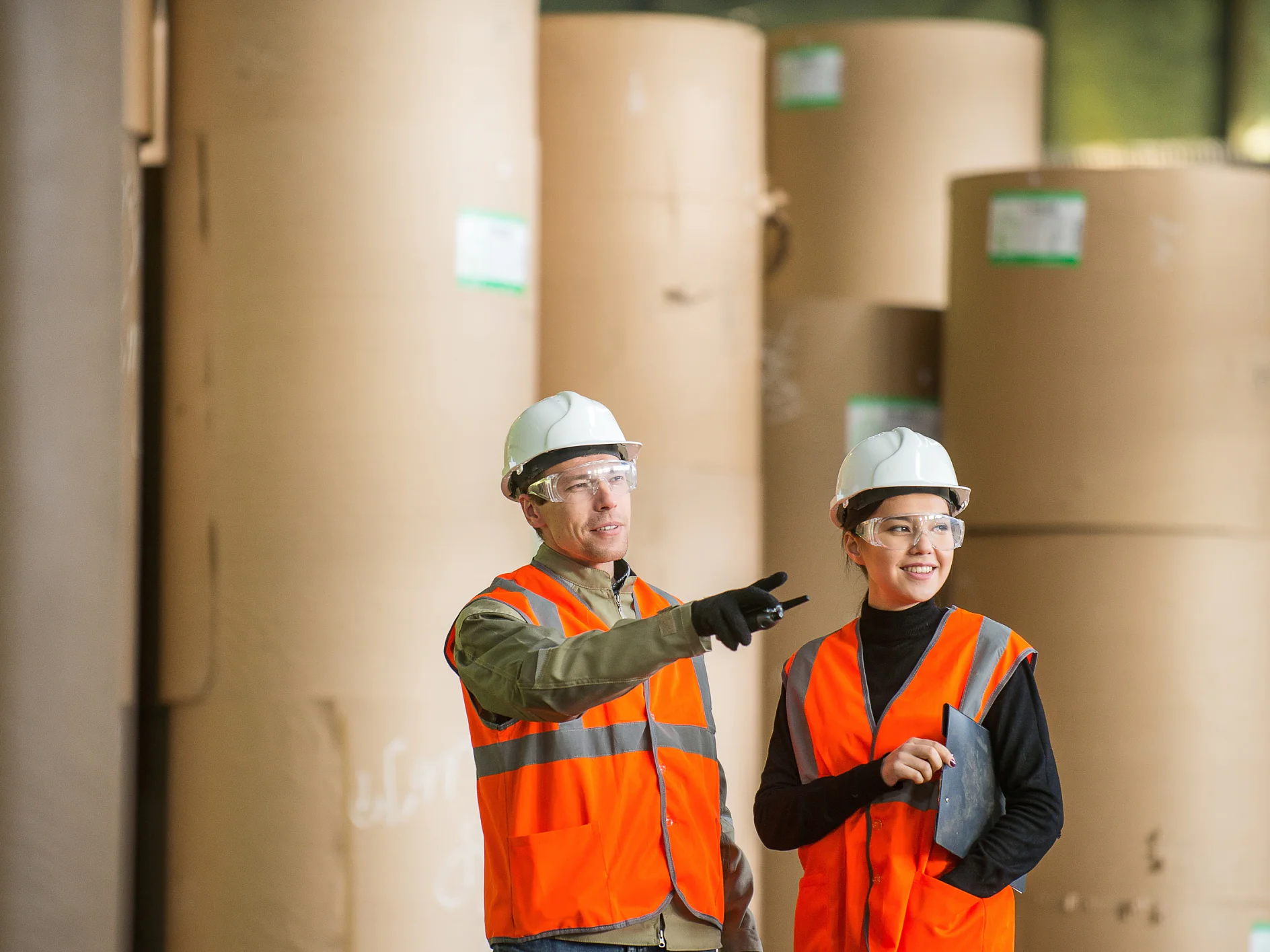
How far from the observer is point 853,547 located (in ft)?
6.29

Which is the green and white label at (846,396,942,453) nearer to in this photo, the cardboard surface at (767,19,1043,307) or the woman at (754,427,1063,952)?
the cardboard surface at (767,19,1043,307)

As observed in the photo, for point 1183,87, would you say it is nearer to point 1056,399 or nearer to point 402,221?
point 1056,399

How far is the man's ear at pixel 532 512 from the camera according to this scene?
1904 mm

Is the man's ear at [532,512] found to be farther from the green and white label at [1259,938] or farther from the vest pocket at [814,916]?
the green and white label at [1259,938]

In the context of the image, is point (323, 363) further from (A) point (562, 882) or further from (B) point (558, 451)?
(A) point (562, 882)

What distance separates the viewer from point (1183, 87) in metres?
5.01

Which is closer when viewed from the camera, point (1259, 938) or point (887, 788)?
point (887, 788)

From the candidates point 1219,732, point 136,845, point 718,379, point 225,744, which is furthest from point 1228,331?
point 136,845

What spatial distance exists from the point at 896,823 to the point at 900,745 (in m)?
0.09

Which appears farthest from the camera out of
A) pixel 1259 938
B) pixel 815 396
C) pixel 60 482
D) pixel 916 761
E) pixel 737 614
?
pixel 815 396

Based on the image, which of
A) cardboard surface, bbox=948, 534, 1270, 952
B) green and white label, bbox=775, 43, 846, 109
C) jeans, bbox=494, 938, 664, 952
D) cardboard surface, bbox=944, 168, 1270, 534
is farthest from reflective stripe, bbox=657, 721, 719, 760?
green and white label, bbox=775, 43, 846, 109

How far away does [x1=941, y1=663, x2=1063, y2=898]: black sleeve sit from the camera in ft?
5.71

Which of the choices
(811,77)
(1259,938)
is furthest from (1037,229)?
(1259,938)

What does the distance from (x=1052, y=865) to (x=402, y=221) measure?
5.34 ft
